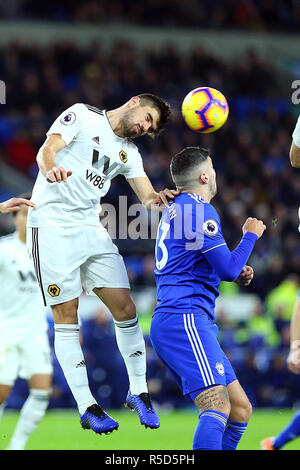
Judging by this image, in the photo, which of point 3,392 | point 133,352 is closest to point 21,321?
point 3,392

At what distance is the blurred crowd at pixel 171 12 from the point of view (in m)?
19.6

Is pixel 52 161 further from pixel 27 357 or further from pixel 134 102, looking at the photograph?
pixel 27 357

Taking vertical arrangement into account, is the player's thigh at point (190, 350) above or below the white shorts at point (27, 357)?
above

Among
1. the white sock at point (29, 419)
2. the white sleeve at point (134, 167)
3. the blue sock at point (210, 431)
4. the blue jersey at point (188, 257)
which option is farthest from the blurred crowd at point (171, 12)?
the blue sock at point (210, 431)

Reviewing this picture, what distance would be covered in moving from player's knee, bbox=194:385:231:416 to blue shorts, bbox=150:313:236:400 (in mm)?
34

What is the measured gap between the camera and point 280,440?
7523mm

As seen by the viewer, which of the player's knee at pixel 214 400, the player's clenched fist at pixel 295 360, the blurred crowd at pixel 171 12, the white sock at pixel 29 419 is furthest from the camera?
the blurred crowd at pixel 171 12

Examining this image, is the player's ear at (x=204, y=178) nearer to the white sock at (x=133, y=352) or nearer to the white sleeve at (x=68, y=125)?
the white sleeve at (x=68, y=125)

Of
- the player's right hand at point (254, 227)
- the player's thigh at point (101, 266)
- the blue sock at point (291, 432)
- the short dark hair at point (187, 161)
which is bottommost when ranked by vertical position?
the blue sock at point (291, 432)

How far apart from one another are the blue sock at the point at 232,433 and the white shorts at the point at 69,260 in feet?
4.52

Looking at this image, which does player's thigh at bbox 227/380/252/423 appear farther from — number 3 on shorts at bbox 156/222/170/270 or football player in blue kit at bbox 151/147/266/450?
number 3 on shorts at bbox 156/222/170/270

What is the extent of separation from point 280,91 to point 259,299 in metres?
7.95

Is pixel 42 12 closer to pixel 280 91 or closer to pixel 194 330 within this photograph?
pixel 280 91

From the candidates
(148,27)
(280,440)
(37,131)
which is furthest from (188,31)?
(280,440)
